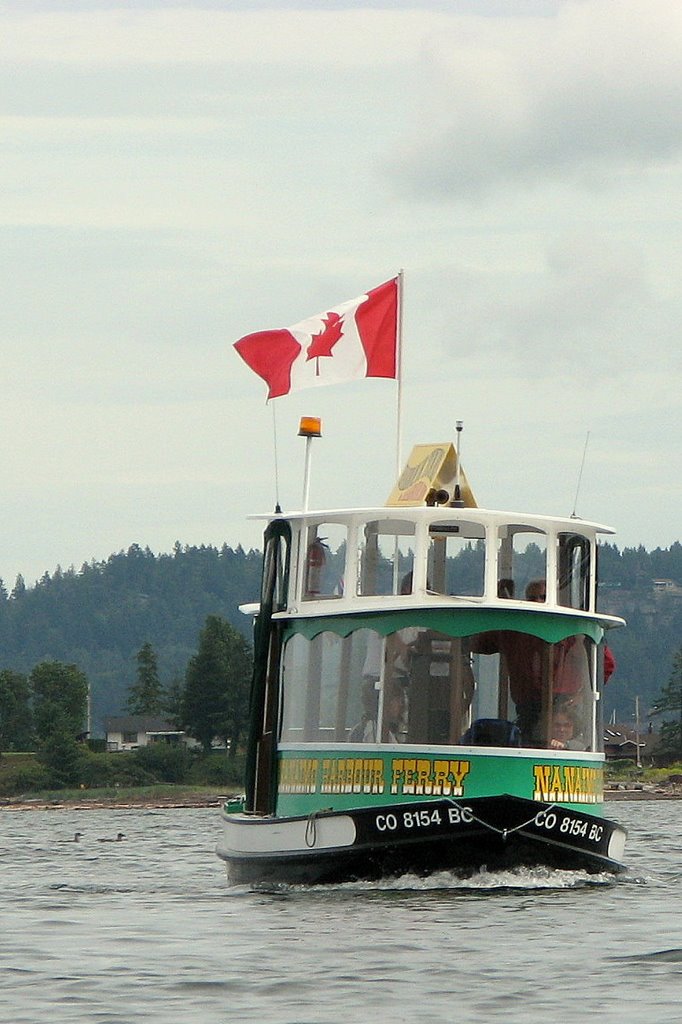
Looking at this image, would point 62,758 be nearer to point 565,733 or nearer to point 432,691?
point 565,733

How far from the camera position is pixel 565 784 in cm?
2428

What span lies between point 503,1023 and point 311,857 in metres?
9.09

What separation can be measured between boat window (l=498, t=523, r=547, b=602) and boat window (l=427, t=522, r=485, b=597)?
37 cm

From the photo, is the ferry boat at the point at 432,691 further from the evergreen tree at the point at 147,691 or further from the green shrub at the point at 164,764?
the evergreen tree at the point at 147,691

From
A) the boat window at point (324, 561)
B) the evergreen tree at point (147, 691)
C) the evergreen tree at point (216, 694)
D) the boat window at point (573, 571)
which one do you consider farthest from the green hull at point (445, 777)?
the evergreen tree at point (147, 691)

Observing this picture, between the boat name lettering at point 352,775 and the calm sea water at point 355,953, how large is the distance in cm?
120

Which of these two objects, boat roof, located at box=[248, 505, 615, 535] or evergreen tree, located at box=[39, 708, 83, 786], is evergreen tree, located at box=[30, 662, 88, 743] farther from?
boat roof, located at box=[248, 505, 615, 535]

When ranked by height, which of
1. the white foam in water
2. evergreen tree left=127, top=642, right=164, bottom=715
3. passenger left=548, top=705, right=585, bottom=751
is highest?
evergreen tree left=127, top=642, right=164, bottom=715

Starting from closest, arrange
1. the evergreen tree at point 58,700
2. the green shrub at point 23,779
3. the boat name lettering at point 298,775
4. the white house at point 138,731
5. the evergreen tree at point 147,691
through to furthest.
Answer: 1. the boat name lettering at point 298,775
2. the green shrub at point 23,779
3. the evergreen tree at point 58,700
4. the white house at point 138,731
5. the evergreen tree at point 147,691

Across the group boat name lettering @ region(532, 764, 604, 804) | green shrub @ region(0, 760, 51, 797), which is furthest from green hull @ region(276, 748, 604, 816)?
green shrub @ region(0, 760, 51, 797)

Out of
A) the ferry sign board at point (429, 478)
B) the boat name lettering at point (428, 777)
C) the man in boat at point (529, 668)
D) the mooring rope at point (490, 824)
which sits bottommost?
the mooring rope at point (490, 824)

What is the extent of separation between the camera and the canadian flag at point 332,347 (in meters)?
27.7

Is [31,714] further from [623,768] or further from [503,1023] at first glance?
[503,1023]

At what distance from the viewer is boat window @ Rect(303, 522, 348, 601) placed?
84.6ft
